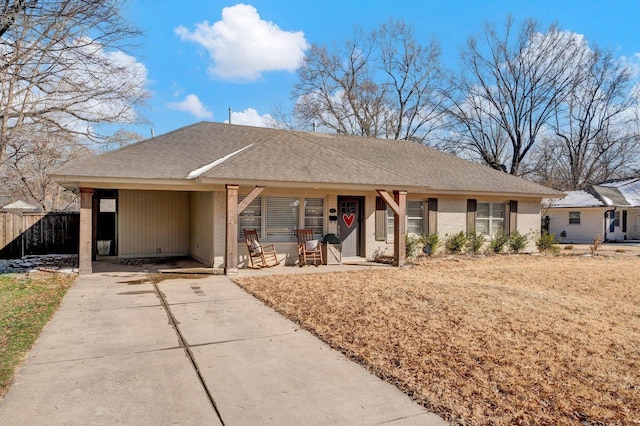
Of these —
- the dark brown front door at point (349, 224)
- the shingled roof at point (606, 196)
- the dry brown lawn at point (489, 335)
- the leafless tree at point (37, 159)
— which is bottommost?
the dry brown lawn at point (489, 335)

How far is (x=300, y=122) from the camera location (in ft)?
107

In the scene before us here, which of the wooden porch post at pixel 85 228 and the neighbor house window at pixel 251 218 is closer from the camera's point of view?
the wooden porch post at pixel 85 228

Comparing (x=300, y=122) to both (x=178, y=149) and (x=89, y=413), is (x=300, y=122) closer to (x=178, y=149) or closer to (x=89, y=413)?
(x=178, y=149)

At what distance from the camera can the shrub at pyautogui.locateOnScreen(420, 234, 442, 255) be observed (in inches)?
525

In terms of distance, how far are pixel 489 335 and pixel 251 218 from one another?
24.5 feet

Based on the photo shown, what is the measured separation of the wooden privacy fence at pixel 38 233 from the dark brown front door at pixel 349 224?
978 centimetres

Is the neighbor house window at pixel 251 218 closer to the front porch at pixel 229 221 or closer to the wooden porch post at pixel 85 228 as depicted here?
the front porch at pixel 229 221

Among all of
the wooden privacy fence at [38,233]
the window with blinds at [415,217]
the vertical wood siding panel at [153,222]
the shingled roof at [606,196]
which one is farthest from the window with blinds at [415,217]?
the shingled roof at [606,196]

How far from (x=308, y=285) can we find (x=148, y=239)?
7.18 m

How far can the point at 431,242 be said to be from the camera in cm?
1335

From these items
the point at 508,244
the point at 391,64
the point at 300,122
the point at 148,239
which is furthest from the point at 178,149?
the point at 391,64

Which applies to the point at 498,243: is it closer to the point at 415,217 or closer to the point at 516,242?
the point at 516,242

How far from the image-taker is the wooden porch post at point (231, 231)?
31.9 feet

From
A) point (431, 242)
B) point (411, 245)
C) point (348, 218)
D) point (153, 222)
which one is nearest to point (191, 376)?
point (348, 218)
